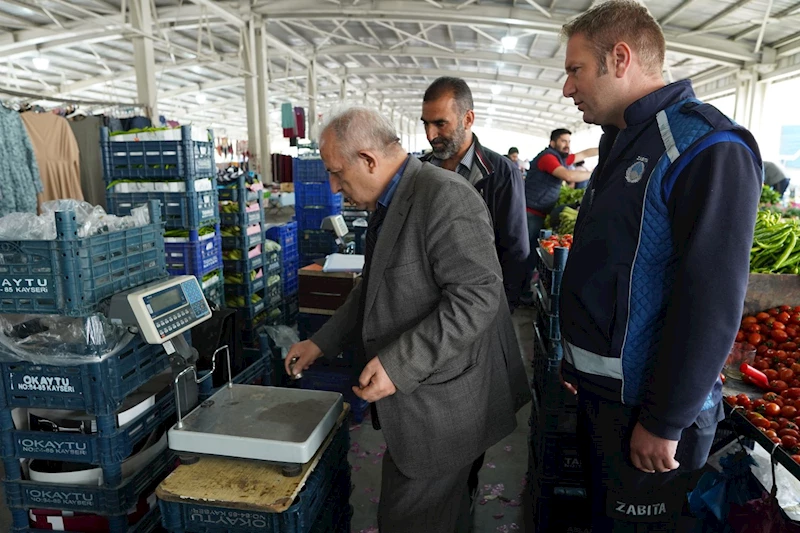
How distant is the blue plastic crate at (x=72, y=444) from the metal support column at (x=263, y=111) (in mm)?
9600

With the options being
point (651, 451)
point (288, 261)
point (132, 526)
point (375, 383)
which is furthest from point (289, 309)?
point (651, 451)

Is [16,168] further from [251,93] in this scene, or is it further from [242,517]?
[251,93]

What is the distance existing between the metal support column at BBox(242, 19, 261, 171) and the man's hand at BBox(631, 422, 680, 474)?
10.4m

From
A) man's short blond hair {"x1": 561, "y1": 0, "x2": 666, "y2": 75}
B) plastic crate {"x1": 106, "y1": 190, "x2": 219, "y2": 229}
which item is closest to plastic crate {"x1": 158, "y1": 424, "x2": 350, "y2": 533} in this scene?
man's short blond hair {"x1": 561, "y1": 0, "x2": 666, "y2": 75}

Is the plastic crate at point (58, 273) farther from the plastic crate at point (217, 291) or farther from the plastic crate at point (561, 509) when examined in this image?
the plastic crate at point (217, 291)

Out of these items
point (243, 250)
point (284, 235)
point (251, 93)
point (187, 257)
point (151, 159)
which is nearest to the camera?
point (151, 159)

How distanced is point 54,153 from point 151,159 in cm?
257

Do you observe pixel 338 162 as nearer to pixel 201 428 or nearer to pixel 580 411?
pixel 201 428

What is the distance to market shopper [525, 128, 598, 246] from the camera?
213 inches

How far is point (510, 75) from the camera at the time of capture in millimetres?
17047

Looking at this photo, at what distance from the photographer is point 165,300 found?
1.86 m

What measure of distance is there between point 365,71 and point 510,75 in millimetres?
4663

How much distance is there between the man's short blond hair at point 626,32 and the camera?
4.24ft

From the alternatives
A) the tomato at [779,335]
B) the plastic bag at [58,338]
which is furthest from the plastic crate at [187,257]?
the tomato at [779,335]
